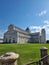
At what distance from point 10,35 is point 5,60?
65704mm

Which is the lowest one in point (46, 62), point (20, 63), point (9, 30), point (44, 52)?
point (20, 63)

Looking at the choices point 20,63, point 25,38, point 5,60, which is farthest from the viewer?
point 25,38

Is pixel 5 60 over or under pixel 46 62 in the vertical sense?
over

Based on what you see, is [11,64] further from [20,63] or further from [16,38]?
[16,38]

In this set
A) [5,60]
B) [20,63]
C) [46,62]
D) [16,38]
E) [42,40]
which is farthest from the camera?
[42,40]

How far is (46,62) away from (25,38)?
6673 centimetres

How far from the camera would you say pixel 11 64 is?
3.44 meters

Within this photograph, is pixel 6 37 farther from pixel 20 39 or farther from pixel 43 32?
pixel 43 32

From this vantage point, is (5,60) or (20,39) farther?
(20,39)

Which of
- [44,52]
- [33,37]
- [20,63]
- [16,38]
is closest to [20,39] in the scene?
[16,38]

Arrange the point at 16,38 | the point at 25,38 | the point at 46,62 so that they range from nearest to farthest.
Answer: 1. the point at 46,62
2. the point at 16,38
3. the point at 25,38

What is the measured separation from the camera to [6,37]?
69375 mm

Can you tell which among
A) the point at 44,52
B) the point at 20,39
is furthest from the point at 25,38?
the point at 44,52

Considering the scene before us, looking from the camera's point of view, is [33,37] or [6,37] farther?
[33,37]
